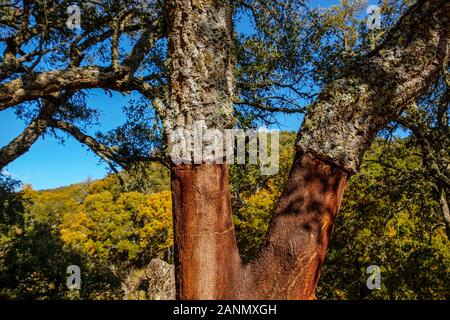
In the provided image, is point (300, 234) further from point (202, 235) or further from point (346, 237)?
point (346, 237)

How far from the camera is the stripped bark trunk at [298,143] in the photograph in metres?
1.68

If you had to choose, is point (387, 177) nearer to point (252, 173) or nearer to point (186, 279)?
point (252, 173)

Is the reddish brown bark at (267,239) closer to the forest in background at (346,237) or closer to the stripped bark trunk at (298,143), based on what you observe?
the stripped bark trunk at (298,143)

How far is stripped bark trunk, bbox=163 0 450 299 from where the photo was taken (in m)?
1.68

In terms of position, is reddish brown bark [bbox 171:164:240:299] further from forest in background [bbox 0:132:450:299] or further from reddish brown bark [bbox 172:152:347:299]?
forest in background [bbox 0:132:450:299]

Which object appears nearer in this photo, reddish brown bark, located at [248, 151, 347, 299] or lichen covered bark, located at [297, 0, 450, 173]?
reddish brown bark, located at [248, 151, 347, 299]

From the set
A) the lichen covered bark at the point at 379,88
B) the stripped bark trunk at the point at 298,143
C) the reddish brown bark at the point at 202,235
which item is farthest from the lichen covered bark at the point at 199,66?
the lichen covered bark at the point at 379,88

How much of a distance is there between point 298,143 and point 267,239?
55 centimetres

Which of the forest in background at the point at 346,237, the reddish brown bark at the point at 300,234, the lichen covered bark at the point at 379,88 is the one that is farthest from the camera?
the forest in background at the point at 346,237

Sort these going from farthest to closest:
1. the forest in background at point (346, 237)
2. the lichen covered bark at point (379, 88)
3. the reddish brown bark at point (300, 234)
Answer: the forest in background at point (346, 237)
the lichen covered bark at point (379, 88)
the reddish brown bark at point (300, 234)

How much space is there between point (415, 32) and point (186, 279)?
1874mm

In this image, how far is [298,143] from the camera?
1.78 metres

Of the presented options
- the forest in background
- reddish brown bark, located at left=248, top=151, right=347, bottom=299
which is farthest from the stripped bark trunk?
the forest in background

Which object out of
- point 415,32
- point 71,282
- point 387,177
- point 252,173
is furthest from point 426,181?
point 71,282
